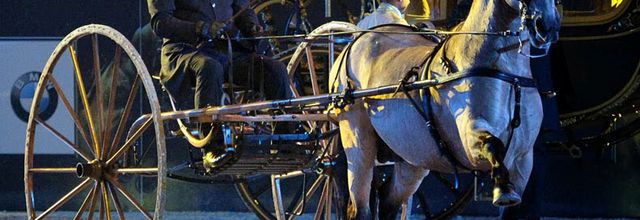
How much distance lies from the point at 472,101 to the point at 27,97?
471 cm

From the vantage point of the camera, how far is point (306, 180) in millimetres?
7555

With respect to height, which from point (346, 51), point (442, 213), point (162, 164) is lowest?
point (442, 213)

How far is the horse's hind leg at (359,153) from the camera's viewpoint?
627 centimetres

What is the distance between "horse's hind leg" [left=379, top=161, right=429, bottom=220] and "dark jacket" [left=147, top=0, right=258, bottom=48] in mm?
981

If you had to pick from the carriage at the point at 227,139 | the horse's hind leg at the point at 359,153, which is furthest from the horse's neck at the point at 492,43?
the horse's hind leg at the point at 359,153

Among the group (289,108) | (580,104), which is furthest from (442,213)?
(289,108)

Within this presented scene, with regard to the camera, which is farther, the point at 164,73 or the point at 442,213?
the point at 442,213

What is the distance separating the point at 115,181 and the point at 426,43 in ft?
5.55

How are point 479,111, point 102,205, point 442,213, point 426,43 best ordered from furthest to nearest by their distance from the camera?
point 442,213 → point 102,205 → point 426,43 → point 479,111

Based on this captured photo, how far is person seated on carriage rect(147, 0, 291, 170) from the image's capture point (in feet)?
21.4

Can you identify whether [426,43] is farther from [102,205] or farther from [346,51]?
[102,205]

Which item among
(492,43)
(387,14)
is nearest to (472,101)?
(492,43)

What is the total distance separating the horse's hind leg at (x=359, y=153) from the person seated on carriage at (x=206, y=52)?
59 cm

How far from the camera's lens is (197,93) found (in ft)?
21.5
